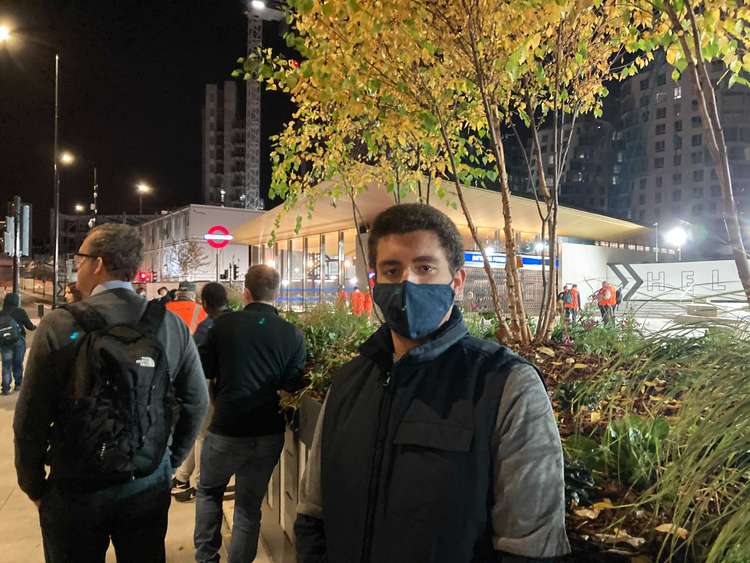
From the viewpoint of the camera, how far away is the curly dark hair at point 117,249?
102 inches

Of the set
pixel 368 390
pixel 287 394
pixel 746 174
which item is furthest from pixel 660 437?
pixel 746 174

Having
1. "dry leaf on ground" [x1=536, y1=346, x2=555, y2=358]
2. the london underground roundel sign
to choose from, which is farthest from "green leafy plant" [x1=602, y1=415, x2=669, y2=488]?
the london underground roundel sign

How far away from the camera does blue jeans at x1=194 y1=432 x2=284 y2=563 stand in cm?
339

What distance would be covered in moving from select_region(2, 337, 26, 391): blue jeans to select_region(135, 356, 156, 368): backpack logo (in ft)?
29.2

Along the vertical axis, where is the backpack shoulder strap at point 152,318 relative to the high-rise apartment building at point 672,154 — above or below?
below

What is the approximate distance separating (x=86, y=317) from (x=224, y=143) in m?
117

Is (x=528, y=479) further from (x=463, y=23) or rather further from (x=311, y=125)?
(x=311, y=125)

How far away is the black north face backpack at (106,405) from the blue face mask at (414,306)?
141 cm

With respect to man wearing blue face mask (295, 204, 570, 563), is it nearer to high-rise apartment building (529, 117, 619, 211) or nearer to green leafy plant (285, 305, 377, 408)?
green leafy plant (285, 305, 377, 408)

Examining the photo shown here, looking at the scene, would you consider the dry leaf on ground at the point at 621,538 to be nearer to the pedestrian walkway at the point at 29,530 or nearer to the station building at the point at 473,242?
the pedestrian walkway at the point at 29,530

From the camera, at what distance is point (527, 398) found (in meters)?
1.31

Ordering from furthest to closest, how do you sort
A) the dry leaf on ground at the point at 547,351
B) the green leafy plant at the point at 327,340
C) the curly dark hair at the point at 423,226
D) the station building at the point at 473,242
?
the station building at the point at 473,242, the dry leaf on ground at the point at 547,351, the green leafy plant at the point at 327,340, the curly dark hair at the point at 423,226

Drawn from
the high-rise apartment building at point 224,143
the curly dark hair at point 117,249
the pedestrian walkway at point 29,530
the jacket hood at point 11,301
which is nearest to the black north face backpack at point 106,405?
the curly dark hair at point 117,249

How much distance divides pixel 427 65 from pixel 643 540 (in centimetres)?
505
